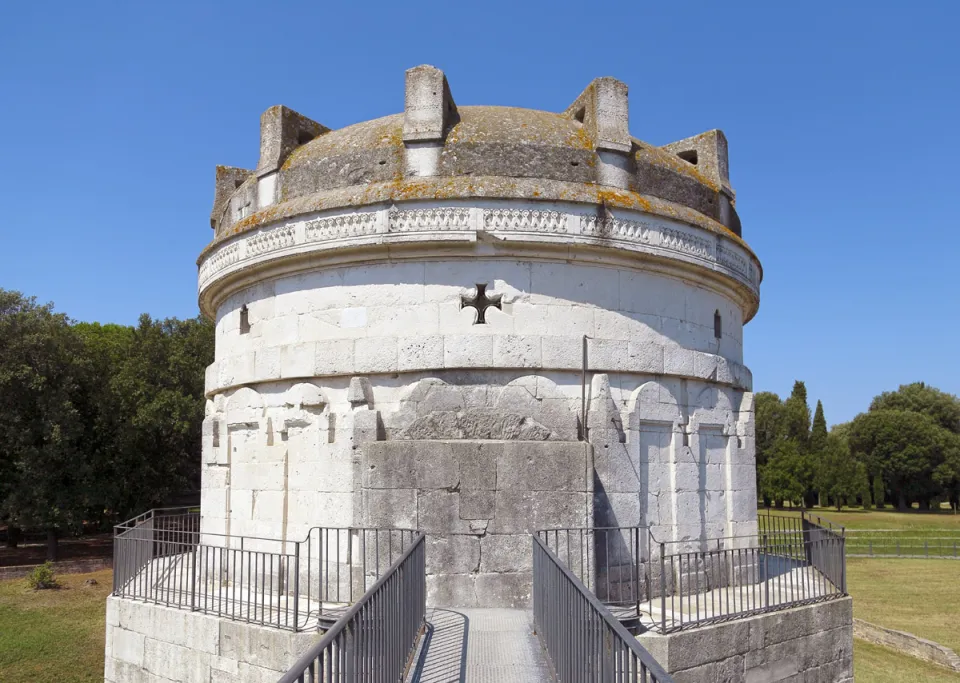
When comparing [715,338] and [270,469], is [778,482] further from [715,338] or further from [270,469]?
[270,469]

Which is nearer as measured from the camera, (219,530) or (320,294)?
(320,294)

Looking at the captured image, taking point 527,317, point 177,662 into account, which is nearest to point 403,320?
point 527,317

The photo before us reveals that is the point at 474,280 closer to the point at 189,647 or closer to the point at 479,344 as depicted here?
the point at 479,344

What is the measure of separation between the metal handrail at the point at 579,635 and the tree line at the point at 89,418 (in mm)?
22088

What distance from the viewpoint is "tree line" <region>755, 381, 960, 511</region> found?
1898 inches

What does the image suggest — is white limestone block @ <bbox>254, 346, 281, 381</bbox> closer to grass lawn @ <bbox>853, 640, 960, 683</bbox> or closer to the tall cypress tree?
grass lawn @ <bbox>853, 640, 960, 683</bbox>

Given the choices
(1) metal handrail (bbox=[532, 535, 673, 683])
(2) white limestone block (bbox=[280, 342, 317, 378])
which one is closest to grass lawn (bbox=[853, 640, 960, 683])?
(1) metal handrail (bbox=[532, 535, 673, 683])

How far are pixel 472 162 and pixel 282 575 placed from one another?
18.6 ft

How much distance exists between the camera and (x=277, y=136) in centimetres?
1095

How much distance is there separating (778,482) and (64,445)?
39.4 metres

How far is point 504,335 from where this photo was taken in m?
9.40

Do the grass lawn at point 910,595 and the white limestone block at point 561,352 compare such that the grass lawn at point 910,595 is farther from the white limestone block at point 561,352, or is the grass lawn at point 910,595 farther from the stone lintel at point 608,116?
the stone lintel at point 608,116

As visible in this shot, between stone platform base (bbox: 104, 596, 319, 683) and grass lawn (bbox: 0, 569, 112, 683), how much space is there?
4930 mm

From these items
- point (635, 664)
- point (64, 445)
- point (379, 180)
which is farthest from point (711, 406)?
point (64, 445)
